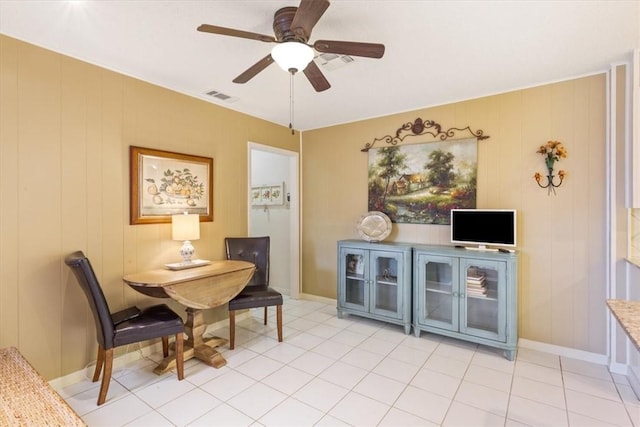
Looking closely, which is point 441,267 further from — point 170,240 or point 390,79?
point 170,240

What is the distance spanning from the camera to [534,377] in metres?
2.33

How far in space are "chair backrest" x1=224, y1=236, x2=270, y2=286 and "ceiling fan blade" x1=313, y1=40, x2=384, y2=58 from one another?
7.14 feet

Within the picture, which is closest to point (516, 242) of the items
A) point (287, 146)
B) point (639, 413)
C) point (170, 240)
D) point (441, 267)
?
point (441, 267)

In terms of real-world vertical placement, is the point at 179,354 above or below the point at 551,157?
below

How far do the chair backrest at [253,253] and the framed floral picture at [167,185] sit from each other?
0.38 metres

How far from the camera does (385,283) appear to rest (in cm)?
332

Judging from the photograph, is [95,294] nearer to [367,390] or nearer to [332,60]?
[367,390]

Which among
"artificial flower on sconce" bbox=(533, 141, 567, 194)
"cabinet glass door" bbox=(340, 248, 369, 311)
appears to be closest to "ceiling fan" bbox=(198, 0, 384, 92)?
"artificial flower on sconce" bbox=(533, 141, 567, 194)

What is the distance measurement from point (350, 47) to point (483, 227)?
6.85 ft

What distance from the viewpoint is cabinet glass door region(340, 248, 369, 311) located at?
3.42 metres

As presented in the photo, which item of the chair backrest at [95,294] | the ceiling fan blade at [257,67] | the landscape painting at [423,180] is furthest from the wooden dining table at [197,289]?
the landscape painting at [423,180]

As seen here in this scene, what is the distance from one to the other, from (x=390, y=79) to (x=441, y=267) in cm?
Answer: 181

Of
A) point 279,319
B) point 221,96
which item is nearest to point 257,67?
point 221,96

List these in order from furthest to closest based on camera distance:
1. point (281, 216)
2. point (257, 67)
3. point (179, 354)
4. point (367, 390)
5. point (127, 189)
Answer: point (281, 216) → point (127, 189) → point (179, 354) → point (367, 390) → point (257, 67)
